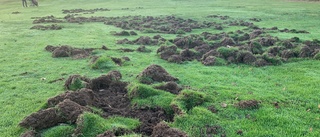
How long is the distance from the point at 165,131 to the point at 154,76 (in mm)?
4814

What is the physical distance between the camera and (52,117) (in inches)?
319

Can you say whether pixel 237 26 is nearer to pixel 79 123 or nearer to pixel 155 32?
pixel 155 32

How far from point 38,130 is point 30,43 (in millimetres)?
16099

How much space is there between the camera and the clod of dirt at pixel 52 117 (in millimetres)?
7984

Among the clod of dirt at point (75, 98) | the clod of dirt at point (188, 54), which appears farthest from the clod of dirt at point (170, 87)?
the clod of dirt at point (188, 54)

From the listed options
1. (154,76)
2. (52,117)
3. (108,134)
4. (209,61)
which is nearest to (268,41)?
(209,61)

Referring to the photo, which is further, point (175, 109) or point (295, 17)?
point (295, 17)

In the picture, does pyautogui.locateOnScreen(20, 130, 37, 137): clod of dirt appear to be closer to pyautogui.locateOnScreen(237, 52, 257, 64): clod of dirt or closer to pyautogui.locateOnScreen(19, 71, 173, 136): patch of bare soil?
pyautogui.locateOnScreen(19, 71, 173, 136): patch of bare soil

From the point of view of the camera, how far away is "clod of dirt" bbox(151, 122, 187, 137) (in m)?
7.42

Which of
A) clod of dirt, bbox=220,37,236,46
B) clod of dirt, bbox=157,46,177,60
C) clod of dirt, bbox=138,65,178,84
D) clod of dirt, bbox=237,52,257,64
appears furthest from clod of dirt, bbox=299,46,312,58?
clod of dirt, bbox=138,65,178,84

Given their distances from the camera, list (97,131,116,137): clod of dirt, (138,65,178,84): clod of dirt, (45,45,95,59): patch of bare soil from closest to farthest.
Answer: (97,131,116,137): clod of dirt → (138,65,178,84): clod of dirt → (45,45,95,59): patch of bare soil

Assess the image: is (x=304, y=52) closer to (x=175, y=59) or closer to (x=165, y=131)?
(x=175, y=59)

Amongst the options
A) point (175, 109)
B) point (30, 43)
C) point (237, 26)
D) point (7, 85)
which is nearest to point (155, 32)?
point (237, 26)

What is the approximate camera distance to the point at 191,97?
9.78 meters
